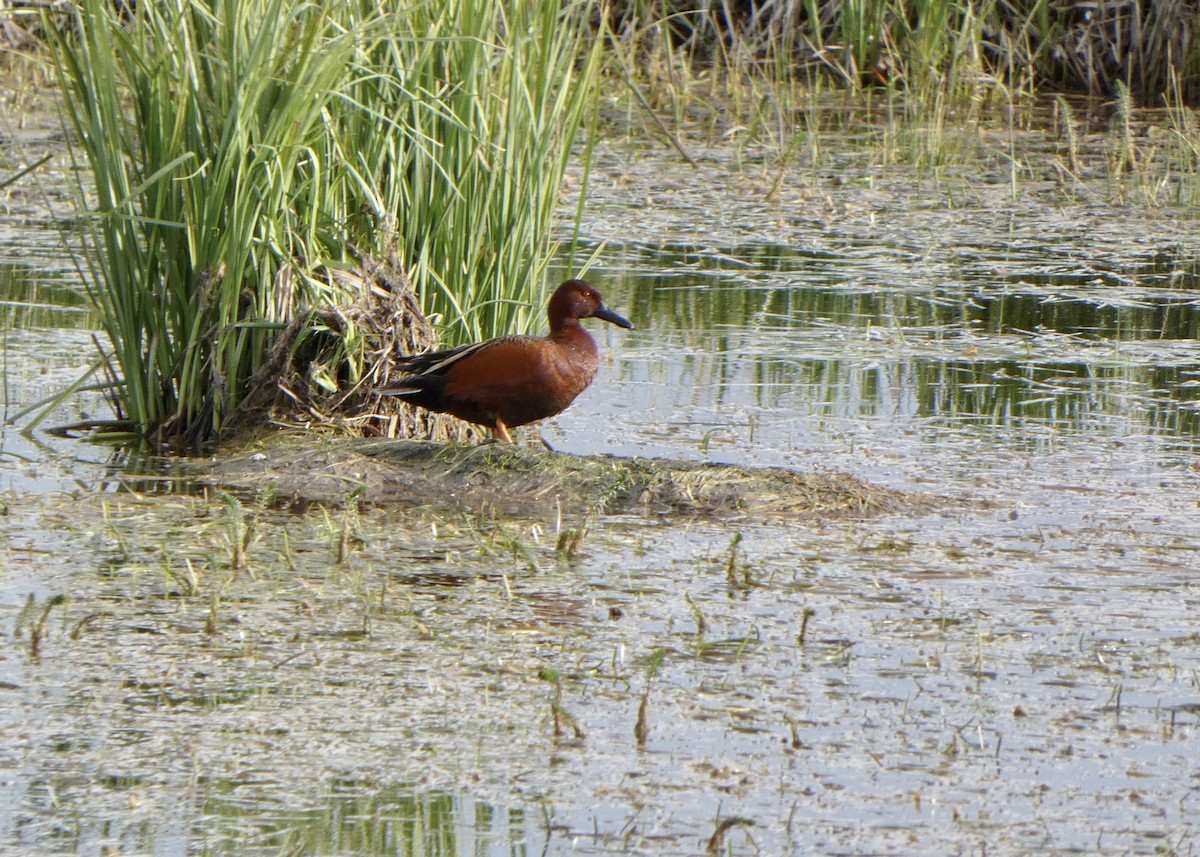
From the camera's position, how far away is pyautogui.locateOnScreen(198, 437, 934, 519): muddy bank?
15.8 ft

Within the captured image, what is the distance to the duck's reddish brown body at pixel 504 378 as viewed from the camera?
506 centimetres

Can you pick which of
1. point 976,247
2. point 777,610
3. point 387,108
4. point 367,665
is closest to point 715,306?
point 976,247

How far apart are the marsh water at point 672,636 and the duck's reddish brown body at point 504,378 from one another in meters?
0.42

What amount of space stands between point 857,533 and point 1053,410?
1.65 m

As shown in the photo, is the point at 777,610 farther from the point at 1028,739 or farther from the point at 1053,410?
the point at 1053,410

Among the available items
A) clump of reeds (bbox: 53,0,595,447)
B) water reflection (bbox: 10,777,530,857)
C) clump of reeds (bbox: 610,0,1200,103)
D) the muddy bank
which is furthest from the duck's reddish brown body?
clump of reeds (bbox: 610,0,1200,103)

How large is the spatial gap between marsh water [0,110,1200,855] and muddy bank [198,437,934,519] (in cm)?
11

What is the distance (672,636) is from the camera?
377 cm

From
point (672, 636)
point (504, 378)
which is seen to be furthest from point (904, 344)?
point (672, 636)

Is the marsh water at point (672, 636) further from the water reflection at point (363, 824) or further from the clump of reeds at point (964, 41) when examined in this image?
the clump of reeds at point (964, 41)

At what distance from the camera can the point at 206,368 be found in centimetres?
546

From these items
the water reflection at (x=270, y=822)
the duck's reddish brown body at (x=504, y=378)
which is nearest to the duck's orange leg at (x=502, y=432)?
the duck's reddish brown body at (x=504, y=378)

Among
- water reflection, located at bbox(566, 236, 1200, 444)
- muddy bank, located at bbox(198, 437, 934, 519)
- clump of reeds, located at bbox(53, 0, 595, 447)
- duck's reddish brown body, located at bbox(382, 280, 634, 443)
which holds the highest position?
clump of reeds, located at bbox(53, 0, 595, 447)

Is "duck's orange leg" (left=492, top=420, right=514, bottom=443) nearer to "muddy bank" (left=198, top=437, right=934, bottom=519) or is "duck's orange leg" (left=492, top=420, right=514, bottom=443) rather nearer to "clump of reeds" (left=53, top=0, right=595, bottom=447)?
"muddy bank" (left=198, top=437, right=934, bottom=519)
